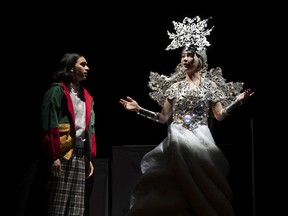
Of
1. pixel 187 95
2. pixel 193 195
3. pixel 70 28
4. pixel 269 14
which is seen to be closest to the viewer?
pixel 193 195

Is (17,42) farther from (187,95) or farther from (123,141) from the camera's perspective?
(187,95)

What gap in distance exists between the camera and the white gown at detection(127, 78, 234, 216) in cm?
324

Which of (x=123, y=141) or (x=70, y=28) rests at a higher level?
(x=70, y=28)

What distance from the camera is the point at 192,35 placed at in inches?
147

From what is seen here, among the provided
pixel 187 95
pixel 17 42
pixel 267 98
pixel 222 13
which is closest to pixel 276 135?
pixel 267 98

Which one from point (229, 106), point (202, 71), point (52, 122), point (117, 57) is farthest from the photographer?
point (117, 57)

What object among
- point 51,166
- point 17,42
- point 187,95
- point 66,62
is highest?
point 17,42

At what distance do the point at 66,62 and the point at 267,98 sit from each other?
155 cm

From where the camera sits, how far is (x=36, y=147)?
4012 millimetres

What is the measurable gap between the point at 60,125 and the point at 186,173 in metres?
0.93

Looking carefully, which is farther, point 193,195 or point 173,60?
point 173,60

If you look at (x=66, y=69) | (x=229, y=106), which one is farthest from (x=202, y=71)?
(x=66, y=69)

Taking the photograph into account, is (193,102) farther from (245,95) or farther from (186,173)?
(186,173)

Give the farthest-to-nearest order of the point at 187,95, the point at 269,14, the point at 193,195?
1. the point at 269,14
2. the point at 187,95
3. the point at 193,195
